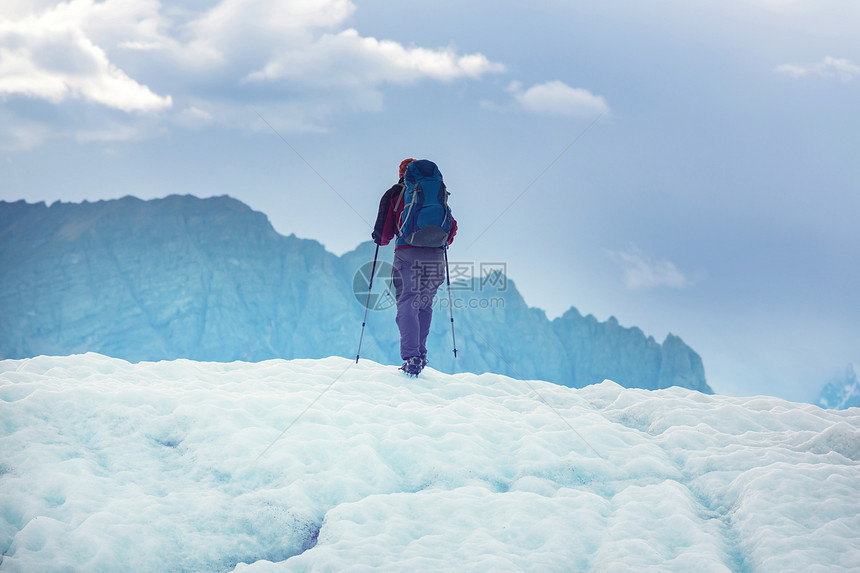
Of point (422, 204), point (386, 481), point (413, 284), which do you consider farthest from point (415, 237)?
point (386, 481)

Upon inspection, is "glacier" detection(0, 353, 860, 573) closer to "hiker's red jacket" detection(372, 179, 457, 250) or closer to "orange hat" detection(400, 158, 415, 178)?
"hiker's red jacket" detection(372, 179, 457, 250)

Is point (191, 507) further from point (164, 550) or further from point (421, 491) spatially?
point (421, 491)

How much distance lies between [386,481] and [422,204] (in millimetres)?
5504

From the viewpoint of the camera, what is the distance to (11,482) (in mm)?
7098

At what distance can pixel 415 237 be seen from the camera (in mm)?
11852

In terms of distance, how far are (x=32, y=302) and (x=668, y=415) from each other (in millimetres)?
205850

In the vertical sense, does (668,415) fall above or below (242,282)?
below

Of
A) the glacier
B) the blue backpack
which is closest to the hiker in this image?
the blue backpack

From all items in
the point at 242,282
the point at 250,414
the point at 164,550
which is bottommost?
the point at 164,550

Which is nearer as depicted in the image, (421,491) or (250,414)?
(421,491)

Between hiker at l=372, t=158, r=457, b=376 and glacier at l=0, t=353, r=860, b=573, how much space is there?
1599 millimetres

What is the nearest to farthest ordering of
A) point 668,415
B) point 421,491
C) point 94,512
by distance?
point 94,512 < point 421,491 < point 668,415

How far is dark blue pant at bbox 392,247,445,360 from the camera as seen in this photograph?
12133 millimetres

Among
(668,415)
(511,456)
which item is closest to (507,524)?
(511,456)
